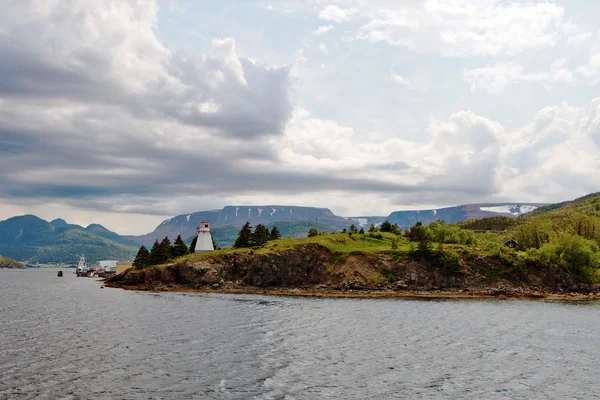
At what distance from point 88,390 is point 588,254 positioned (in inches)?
6331

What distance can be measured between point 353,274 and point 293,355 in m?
95.4

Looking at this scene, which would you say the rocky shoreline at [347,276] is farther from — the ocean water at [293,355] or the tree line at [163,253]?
the ocean water at [293,355]

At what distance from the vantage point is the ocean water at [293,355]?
35438 mm

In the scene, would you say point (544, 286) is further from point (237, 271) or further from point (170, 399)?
point (170, 399)

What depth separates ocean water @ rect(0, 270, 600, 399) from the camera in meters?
35.4

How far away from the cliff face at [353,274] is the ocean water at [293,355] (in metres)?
57.5

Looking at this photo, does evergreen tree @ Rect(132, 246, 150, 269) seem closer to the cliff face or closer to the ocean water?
the cliff face

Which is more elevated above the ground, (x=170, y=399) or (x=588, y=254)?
(x=588, y=254)

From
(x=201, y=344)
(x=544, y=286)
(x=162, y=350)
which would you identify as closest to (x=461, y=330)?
(x=201, y=344)

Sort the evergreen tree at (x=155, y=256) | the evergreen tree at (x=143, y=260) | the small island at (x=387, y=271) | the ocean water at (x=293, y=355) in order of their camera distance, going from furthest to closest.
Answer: the evergreen tree at (x=143, y=260) → the evergreen tree at (x=155, y=256) → the small island at (x=387, y=271) → the ocean water at (x=293, y=355)

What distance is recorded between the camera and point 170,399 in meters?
32.2

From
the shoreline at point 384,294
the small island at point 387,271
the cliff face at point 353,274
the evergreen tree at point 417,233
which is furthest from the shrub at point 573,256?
the evergreen tree at point 417,233

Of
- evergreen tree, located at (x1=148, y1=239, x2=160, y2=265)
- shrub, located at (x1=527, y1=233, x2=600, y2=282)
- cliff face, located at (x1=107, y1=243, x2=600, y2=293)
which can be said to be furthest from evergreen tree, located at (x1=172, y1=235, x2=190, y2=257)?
shrub, located at (x1=527, y1=233, x2=600, y2=282)

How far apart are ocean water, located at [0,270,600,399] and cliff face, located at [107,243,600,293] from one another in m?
57.5
